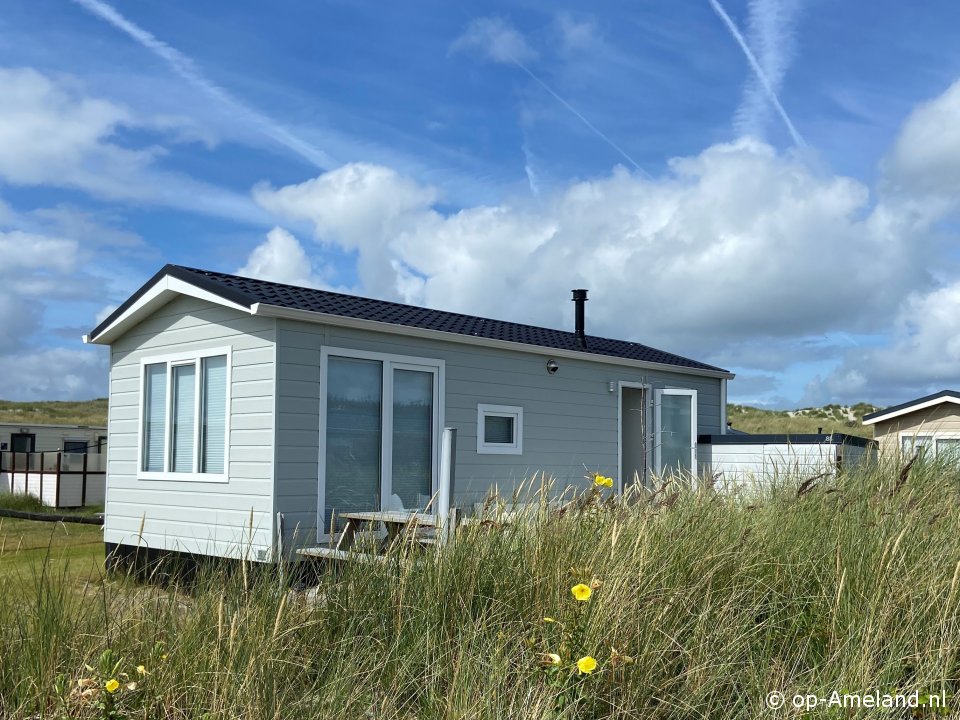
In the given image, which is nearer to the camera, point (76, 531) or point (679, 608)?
point (679, 608)

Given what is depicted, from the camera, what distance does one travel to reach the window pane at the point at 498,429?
1005cm

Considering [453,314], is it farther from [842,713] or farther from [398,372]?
[842,713]

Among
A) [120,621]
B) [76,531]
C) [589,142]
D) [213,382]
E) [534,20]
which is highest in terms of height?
[534,20]

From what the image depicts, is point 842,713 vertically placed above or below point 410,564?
below

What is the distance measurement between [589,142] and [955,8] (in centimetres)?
365

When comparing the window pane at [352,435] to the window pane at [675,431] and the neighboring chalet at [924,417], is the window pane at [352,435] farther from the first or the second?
the neighboring chalet at [924,417]

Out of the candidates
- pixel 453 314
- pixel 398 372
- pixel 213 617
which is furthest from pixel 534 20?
pixel 213 617

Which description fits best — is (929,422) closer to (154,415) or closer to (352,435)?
(352,435)

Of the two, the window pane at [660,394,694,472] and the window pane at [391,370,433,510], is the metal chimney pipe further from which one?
the window pane at [391,370,433,510]

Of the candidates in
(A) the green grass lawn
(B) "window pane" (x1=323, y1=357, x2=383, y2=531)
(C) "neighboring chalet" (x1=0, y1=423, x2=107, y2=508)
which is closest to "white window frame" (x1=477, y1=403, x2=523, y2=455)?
(B) "window pane" (x1=323, y1=357, x2=383, y2=531)

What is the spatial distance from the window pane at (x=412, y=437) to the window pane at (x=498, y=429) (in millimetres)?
962

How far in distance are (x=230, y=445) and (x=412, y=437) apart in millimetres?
1827

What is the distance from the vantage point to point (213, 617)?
3295 mm

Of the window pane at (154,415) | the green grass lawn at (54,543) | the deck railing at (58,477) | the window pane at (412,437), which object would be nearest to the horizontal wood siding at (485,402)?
the window pane at (412,437)
